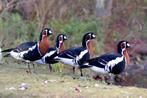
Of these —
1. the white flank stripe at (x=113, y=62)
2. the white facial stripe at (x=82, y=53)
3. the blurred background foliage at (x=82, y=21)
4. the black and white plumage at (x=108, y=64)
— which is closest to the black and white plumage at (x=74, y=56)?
the white facial stripe at (x=82, y=53)

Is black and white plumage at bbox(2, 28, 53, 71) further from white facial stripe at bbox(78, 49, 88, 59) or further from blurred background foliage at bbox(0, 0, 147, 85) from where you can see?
blurred background foliage at bbox(0, 0, 147, 85)

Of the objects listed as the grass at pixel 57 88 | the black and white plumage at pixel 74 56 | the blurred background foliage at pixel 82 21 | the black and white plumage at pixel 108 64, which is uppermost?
the blurred background foliage at pixel 82 21

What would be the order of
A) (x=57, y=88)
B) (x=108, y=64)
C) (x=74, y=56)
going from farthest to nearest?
1. (x=74, y=56)
2. (x=108, y=64)
3. (x=57, y=88)

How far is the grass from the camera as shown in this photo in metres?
8.82

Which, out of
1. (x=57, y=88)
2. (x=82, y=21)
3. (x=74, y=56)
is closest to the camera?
(x=57, y=88)

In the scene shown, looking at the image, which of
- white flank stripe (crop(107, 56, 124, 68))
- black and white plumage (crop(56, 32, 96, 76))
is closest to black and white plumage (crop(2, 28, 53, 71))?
black and white plumage (crop(56, 32, 96, 76))

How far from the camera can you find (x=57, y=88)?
918 centimetres

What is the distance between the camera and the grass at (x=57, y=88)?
882 centimetres

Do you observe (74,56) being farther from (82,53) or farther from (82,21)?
(82,21)

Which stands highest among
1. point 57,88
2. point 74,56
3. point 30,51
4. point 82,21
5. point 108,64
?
point 82,21

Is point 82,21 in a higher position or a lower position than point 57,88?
higher

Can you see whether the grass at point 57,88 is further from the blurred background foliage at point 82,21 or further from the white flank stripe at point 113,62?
the blurred background foliage at point 82,21

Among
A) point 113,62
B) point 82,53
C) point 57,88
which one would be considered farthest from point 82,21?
point 57,88

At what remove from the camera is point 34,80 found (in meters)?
9.91
